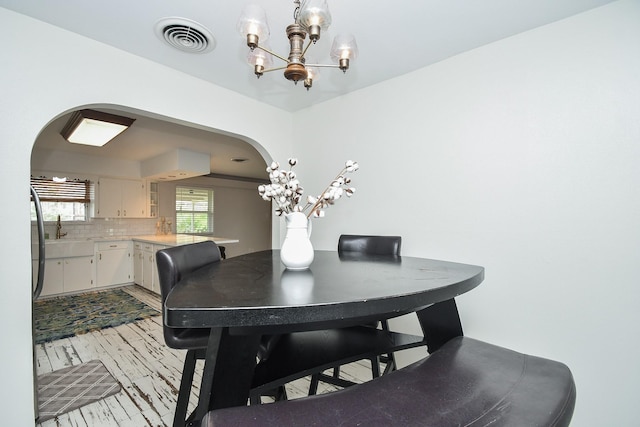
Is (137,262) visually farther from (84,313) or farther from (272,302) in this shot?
(272,302)

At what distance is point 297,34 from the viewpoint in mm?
1292

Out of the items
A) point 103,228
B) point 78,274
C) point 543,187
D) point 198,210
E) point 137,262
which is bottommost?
point 78,274

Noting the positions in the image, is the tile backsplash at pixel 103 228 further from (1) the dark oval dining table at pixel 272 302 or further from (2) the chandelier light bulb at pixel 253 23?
(1) the dark oval dining table at pixel 272 302

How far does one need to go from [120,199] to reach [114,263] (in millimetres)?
1243

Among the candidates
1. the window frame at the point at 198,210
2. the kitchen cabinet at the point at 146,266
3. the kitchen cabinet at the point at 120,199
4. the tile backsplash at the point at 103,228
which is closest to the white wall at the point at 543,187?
the kitchen cabinet at the point at 146,266

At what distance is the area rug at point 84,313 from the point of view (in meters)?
3.39

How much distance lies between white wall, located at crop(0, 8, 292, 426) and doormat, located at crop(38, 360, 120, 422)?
0.45 m

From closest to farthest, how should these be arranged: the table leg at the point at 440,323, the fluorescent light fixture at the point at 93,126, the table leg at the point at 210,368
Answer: the table leg at the point at 210,368, the table leg at the point at 440,323, the fluorescent light fixture at the point at 93,126

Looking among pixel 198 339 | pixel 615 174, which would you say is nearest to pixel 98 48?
pixel 198 339

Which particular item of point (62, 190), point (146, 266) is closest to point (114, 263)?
point (146, 266)

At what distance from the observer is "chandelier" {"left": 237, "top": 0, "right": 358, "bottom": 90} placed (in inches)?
45.2

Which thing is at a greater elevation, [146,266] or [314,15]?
[314,15]

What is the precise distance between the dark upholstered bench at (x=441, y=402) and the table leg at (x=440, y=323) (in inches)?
16.5

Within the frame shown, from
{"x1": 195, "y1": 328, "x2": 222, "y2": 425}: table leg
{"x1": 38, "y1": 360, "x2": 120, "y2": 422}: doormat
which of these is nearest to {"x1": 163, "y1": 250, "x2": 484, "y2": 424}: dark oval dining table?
{"x1": 195, "y1": 328, "x2": 222, "y2": 425}: table leg
